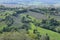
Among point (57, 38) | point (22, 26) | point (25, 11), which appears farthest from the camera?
point (25, 11)

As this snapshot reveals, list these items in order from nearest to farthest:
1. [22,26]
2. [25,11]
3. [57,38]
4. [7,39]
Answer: [7,39] → [57,38] → [22,26] → [25,11]

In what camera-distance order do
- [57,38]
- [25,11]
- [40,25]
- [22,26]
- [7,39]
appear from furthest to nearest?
1. [25,11]
2. [40,25]
3. [22,26]
4. [57,38]
5. [7,39]

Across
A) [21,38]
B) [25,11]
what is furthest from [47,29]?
[25,11]

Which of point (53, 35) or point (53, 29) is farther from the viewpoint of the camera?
point (53, 29)

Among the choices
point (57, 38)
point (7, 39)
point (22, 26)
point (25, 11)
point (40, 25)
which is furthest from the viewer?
point (25, 11)

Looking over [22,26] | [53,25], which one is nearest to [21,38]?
[22,26]

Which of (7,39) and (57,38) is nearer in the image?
(7,39)

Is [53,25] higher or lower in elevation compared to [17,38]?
lower

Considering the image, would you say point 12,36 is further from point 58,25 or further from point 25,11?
point 25,11

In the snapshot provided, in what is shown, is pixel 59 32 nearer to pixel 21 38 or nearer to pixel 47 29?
pixel 47 29

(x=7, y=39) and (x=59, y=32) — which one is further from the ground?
(x=7, y=39)
